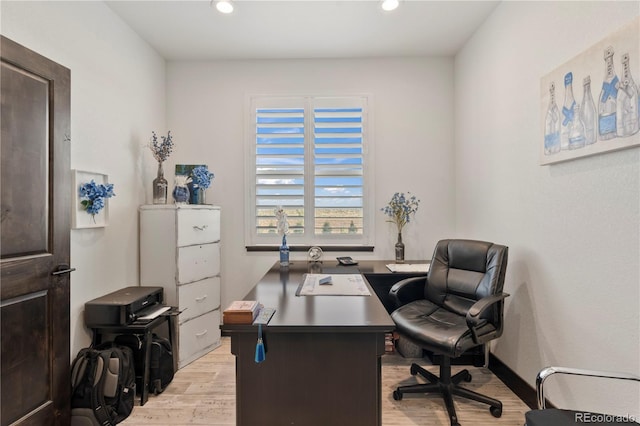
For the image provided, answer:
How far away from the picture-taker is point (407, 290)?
2.77 meters

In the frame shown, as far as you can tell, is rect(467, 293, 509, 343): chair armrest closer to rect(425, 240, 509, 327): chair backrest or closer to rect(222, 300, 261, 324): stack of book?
rect(425, 240, 509, 327): chair backrest

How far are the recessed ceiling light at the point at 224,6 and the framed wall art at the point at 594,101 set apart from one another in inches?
89.5

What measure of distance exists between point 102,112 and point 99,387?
1.94 m

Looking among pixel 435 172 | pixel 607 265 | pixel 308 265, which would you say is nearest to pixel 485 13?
pixel 435 172

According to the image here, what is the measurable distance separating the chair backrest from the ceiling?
1921 mm

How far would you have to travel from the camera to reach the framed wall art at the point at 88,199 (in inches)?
81.3

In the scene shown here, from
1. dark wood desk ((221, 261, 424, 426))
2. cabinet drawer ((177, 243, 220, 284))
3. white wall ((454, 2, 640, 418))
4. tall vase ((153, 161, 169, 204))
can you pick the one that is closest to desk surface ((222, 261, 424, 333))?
dark wood desk ((221, 261, 424, 426))

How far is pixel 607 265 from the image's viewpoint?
4.93ft

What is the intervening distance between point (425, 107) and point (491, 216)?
1.39 meters

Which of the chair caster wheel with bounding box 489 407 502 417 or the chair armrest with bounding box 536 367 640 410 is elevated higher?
the chair armrest with bounding box 536 367 640 410

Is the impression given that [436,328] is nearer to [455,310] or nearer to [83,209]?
[455,310]

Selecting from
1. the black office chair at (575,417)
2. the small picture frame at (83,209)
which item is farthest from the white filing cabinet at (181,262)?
the black office chair at (575,417)

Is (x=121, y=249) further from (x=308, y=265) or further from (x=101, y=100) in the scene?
(x=308, y=265)

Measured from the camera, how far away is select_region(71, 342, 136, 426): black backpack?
1901 mm
